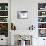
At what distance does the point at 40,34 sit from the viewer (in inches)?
243

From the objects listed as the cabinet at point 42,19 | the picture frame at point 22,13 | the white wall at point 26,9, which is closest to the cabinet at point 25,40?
the white wall at point 26,9

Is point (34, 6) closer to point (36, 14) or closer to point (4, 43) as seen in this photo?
point (36, 14)

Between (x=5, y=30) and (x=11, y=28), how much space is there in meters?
0.40

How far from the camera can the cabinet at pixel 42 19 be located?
6.15m

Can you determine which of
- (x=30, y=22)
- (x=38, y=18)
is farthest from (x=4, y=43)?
(x=38, y=18)

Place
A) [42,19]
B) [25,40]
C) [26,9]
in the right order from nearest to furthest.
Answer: [25,40] → [26,9] → [42,19]

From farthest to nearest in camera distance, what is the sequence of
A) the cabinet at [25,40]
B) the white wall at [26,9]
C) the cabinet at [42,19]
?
the cabinet at [42,19] → the white wall at [26,9] → the cabinet at [25,40]

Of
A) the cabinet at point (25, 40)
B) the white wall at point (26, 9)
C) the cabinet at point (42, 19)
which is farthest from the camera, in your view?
the cabinet at point (42, 19)

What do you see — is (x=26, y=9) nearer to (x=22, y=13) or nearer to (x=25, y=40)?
(x=22, y=13)

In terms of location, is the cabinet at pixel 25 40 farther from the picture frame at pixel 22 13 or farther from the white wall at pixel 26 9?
the picture frame at pixel 22 13

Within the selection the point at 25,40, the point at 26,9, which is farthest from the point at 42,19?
the point at 25,40

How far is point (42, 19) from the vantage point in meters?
6.20

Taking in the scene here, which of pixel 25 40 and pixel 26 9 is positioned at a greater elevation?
pixel 26 9

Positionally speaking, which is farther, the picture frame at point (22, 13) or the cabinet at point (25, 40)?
the picture frame at point (22, 13)
